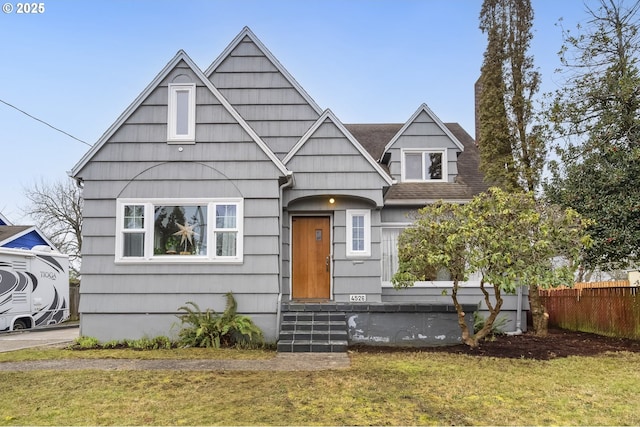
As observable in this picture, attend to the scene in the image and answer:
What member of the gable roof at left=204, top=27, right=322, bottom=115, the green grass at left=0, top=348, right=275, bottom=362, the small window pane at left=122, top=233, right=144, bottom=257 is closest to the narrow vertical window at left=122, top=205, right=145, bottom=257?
the small window pane at left=122, top=233, right=144, bottom=257

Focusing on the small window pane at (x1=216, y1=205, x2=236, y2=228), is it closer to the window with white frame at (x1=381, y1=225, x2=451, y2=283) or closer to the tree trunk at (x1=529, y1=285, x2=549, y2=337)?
the window with white frame at (x1=381, y1=225, x2=451, y2=283)

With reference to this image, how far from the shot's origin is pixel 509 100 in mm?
12320

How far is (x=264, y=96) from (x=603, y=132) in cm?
789

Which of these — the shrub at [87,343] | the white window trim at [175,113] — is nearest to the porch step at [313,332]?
the shrub at [87,343]

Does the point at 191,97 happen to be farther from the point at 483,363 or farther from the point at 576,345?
the point at 576,345

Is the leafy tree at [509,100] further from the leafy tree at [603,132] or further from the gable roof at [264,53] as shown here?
the gable roof at [264,53]

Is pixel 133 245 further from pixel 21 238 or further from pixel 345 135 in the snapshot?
pixel 21 238

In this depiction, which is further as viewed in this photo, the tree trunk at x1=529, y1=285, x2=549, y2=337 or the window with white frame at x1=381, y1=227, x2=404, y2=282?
the window with white frame at x1=381, y1=227, x2=404, y2=282

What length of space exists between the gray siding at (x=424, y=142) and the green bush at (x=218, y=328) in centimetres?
579

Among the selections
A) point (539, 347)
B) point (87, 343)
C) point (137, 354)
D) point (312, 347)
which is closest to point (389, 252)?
point (312, 347)

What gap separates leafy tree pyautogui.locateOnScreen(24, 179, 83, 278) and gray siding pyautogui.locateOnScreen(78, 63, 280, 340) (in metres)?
20.6

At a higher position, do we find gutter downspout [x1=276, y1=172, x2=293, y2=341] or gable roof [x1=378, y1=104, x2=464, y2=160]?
gable roof [x1=378, y1=104, x2=464, y2=160]

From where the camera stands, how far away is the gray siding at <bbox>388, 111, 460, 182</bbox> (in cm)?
1272

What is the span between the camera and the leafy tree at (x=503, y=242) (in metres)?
7.90
